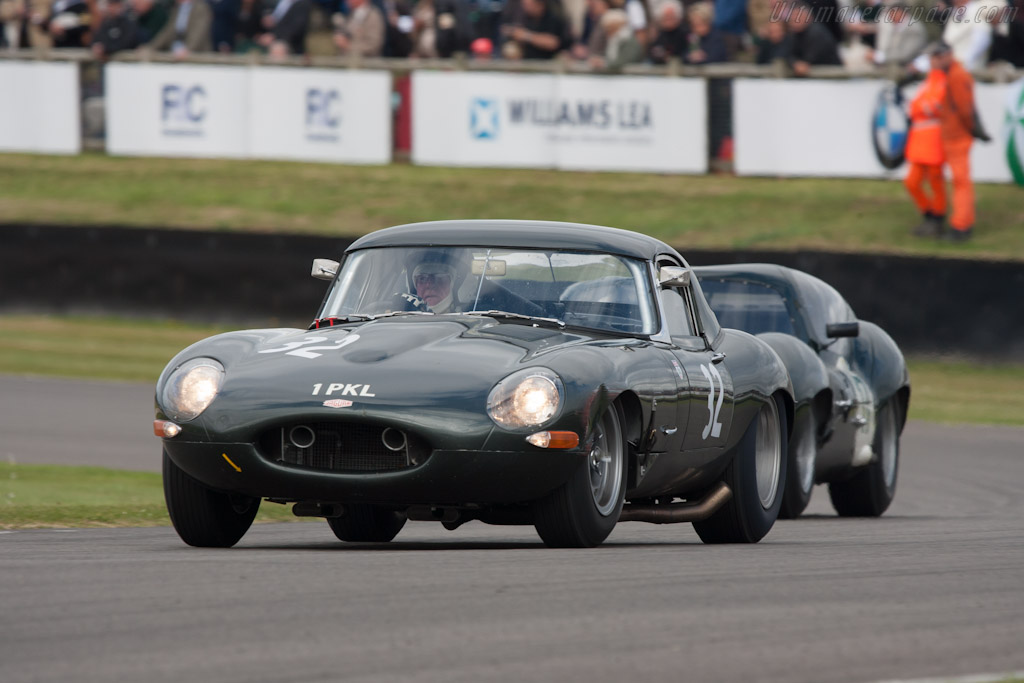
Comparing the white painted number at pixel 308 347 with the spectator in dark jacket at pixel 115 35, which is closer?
the white painted number at pixel 308 347

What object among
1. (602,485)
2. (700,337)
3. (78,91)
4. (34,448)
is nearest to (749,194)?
(78,91)

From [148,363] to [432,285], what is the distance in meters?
11.3

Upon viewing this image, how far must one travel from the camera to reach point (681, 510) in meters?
7.39

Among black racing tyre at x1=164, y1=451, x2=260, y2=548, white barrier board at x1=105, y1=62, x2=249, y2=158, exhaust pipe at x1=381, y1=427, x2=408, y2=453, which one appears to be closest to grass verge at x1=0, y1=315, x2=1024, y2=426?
white barrier board at x1=105, y1=62, x2=249, y2=158

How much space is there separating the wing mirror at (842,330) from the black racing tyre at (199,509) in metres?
4.44

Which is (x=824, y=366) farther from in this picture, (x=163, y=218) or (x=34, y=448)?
(x=163, y=218)

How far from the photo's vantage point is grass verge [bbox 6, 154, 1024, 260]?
19.7 m

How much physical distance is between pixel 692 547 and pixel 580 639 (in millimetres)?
2608

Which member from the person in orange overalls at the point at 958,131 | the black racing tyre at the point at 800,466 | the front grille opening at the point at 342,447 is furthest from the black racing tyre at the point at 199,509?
the person in orange overalls at the point at 958,131

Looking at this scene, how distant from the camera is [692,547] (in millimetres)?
7086

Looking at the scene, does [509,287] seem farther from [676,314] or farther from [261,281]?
[261,281]

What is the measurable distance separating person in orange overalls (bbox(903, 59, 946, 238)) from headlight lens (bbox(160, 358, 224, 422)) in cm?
1308

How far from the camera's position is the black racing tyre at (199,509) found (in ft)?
21.7

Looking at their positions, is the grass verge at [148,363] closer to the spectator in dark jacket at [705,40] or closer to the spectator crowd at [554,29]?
the spectator crowd at [554,29]
